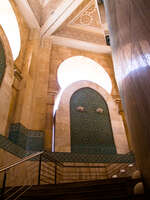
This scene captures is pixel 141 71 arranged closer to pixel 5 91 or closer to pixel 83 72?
pixel 5 91

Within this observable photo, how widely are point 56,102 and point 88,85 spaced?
5.51ft

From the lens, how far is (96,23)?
9.11 meters

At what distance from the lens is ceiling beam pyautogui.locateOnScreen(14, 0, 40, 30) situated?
7.28 metres

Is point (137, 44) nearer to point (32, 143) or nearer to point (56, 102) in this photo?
point (32, 143)

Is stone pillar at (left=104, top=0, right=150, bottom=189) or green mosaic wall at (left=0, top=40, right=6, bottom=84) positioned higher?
green mosaic wall at (left=0, top=40, right=6, bottom=84)

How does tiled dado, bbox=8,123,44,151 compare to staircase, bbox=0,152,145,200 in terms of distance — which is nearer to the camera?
staircase, bbox=0,152,145,200

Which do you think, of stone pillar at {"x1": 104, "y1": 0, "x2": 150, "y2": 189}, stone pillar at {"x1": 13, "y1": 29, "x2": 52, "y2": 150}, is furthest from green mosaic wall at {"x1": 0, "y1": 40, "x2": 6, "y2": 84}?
stone pillar at {"x1": 104, "y1": 0, "x2": 150, "y2": 189}

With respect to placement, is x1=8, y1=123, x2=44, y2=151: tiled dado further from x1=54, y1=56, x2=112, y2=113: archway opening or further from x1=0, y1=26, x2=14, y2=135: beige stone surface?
x1=54, y1=56, x2=112, y2=113: archway opening

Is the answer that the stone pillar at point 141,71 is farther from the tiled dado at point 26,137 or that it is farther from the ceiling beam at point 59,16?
the ceiling beam at point 59,16

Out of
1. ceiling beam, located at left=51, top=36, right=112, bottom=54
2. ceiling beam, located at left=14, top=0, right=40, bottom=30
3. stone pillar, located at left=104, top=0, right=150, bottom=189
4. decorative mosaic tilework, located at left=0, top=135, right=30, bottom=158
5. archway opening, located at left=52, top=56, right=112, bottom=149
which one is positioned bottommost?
stone pillar, located at left=104, top=0, right=150, bottom=189

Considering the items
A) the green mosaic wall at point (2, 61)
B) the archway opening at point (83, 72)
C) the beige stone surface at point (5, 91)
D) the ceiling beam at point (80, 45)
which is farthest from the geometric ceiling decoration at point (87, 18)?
the green mosaic wall at point (2, 61)

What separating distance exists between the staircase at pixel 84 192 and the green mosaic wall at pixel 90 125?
3183mm

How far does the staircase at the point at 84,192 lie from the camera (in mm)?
2008

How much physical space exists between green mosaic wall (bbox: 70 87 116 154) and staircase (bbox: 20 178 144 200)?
10.4ft
